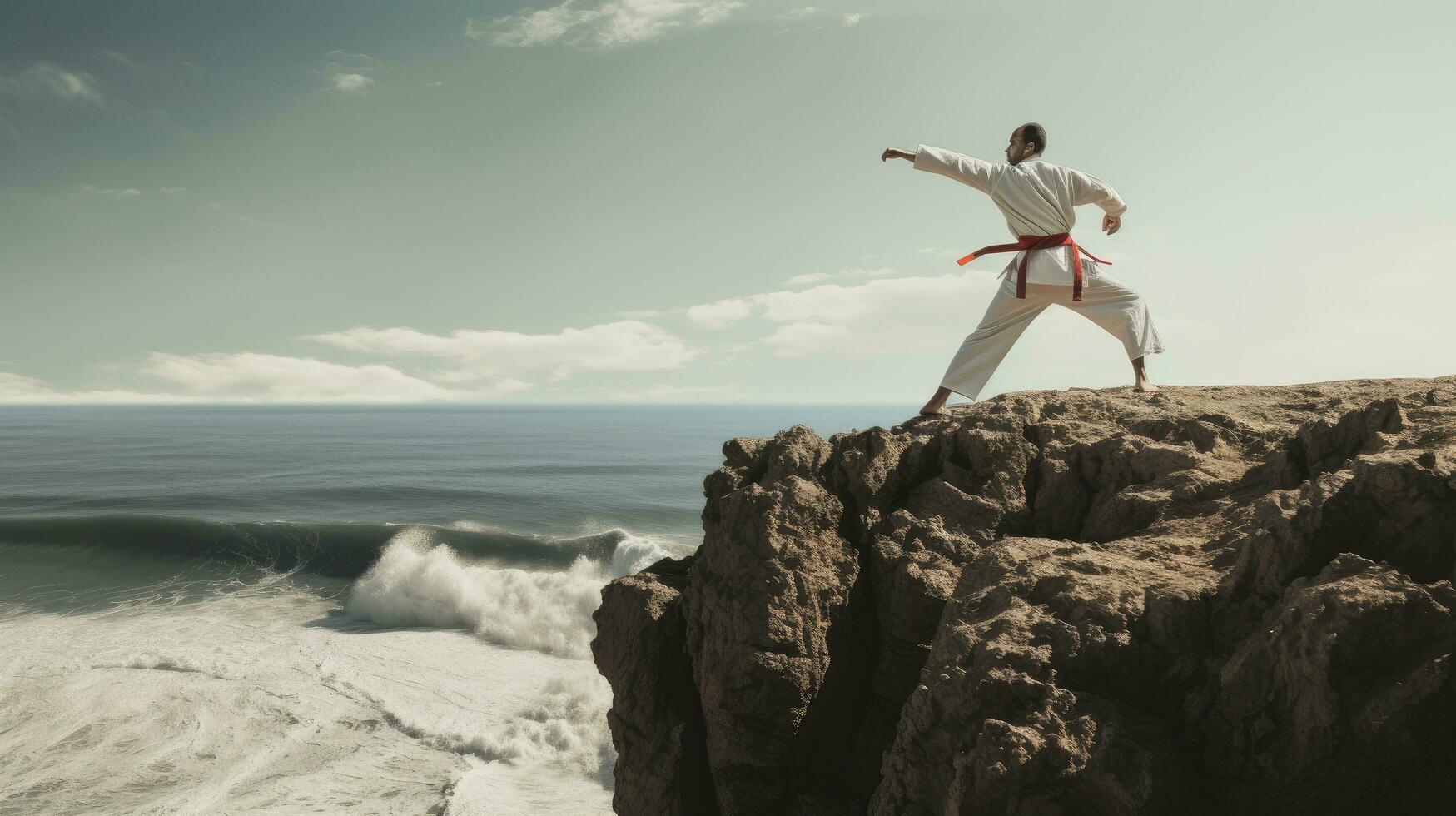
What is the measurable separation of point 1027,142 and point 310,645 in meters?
14.8

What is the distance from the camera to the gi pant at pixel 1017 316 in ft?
16.7

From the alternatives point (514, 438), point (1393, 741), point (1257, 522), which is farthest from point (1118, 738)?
point (514, 438)

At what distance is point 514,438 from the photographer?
259ft

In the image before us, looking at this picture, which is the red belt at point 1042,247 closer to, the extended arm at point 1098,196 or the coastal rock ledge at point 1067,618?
the extended arm at point 1098,196

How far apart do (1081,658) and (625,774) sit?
2.78 meters

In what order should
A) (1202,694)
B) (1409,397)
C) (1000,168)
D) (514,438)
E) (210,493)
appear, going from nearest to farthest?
(1202,694)
(1409,397)
(1000,168)
(210,493)
(514,438)

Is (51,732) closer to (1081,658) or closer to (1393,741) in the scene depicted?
(1081,658)

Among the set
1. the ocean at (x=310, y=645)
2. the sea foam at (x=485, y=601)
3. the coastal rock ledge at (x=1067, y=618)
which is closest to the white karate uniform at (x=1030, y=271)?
the coastal rock ledge at (x=1067, y=618)

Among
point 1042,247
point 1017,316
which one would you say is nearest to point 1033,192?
point 1042,247

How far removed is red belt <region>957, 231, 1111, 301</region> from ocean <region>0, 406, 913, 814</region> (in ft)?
24.4

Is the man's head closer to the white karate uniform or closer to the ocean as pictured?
the white karate uniform

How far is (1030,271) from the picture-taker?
502cm

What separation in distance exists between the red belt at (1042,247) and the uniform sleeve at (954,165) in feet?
1.43

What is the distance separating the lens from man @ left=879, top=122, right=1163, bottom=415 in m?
5.04
